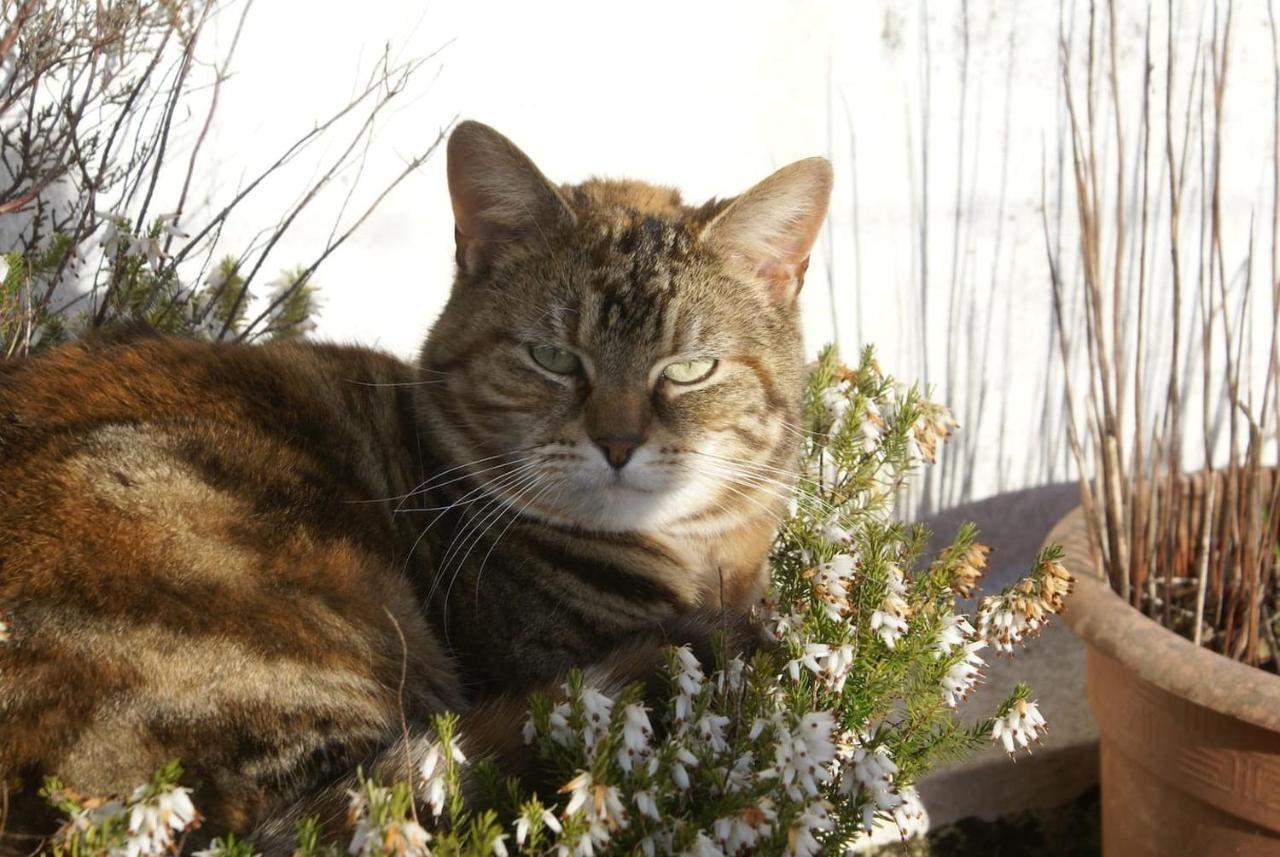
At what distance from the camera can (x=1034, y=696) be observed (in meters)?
3.26

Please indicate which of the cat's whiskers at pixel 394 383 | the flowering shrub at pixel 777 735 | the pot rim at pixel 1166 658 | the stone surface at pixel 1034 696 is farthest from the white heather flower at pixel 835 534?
the stone surface at pixel 1034 696

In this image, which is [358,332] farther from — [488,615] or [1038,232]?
[1038,232]

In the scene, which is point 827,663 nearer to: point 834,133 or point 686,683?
point 686,683

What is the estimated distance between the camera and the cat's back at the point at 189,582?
1.47 metres

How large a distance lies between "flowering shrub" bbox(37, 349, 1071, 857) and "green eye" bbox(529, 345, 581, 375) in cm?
39

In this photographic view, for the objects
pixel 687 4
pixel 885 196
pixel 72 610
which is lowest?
pixel 72 610

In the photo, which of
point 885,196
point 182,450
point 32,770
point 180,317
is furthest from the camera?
point 885,196

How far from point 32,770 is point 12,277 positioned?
964mm

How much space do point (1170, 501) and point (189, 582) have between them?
220cm

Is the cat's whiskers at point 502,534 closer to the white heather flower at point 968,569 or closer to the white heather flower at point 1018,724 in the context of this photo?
the white heather flower at point 968,569

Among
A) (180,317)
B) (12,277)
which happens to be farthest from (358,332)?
(12,277)

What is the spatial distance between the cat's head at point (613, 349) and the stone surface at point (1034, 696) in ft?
5.27

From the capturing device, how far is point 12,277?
201 cm

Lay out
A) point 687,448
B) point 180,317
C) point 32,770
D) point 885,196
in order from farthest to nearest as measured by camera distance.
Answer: point 885,196, point 180,317, point 687,448, point 32,770
